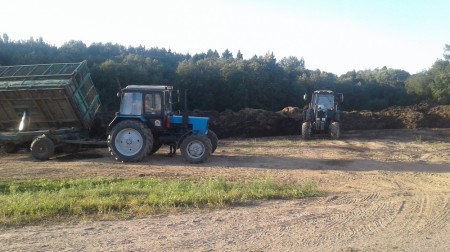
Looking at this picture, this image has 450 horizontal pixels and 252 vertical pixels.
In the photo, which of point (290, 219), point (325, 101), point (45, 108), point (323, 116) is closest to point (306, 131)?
point (323, 116)

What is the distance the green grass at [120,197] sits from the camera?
6395 mm

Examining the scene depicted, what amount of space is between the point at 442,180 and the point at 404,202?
3.37 m

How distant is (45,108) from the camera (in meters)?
14.7

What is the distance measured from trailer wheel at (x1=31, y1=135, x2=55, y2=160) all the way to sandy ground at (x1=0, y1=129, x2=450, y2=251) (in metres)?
1.27

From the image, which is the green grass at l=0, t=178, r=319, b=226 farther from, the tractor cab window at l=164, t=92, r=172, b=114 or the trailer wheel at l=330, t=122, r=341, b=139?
the trailer wheel at l=330, t=122, r=341, b=139

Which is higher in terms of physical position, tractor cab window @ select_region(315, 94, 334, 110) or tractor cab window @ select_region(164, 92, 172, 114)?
tractor cab window @ select_region(315, 94, 334, 110)

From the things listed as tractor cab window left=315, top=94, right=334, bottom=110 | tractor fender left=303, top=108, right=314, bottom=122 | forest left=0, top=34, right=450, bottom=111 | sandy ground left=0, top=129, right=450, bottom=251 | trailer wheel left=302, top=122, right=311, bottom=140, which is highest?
forest left=0, top=34, right=450, bottom=111

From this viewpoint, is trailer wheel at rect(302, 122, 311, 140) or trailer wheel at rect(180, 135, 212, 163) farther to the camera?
trailer wheel at rect(302, 122, 311, 140)

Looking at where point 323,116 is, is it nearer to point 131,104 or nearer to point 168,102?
point 168,102

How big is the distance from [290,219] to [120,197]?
2.94 m

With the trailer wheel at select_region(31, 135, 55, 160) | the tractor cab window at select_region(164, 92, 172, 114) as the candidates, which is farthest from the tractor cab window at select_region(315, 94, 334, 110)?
the trailer wheel at select_region(31, 135, 55, 160)

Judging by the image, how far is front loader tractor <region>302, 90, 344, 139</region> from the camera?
2059 cm

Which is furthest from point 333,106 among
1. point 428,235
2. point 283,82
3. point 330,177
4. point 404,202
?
point 283,82

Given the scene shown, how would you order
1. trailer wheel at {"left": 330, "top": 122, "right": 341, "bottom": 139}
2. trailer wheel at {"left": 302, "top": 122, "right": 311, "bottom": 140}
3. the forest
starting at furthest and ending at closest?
the forest
trailer wheel at {"left": 302, "top": 122, "right": 311, "bottom": 140}
trailer wheel at {"left": 330, "top": 122, "right": 341, "bottom": 139}
